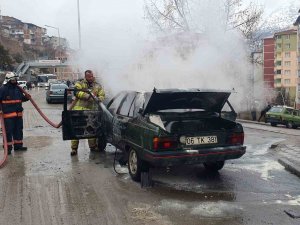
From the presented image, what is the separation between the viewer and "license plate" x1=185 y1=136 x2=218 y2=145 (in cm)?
594

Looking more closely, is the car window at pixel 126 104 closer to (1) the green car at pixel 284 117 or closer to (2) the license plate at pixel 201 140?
(2) the license plate at pixel 201 140

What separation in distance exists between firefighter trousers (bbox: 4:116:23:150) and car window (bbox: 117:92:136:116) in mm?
2825

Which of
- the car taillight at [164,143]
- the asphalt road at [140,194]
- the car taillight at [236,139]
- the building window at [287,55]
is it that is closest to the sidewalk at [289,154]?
the asphalt road at [140,194]

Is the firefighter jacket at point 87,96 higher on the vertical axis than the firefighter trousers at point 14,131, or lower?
higher

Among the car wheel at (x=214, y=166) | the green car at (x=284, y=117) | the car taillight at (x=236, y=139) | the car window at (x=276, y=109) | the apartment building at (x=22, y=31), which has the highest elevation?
the apartment building at (x=22, y=31)

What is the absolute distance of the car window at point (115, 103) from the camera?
7577 mm

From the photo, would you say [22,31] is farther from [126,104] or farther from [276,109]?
[126,104]

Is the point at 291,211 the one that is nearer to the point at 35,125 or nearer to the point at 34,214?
the point at 34,214

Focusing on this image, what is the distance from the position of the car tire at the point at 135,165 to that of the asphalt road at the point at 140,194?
146 millimetres

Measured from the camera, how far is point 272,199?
548 centimetres

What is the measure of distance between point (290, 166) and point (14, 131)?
5.95 m

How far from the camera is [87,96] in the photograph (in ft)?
27.2

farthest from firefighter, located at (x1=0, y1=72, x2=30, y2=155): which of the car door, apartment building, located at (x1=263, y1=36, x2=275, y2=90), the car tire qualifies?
apartment building, located at (x1=263, y1=36, x2=275, y2=90)

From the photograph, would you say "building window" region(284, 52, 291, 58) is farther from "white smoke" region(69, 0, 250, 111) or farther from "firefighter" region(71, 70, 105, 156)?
"firefighter" region(71, 70, 105, 156)
